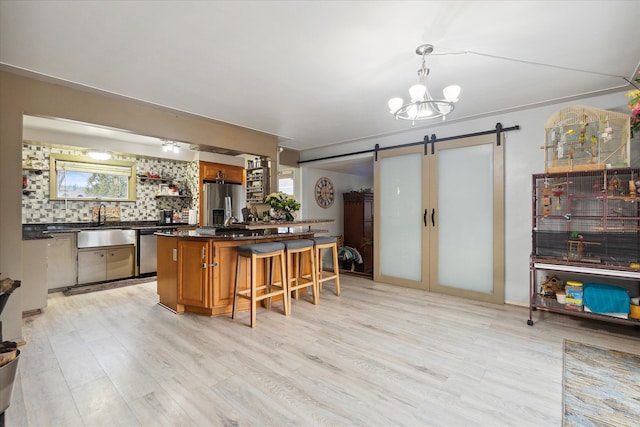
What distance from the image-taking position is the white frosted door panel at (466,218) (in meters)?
3.83

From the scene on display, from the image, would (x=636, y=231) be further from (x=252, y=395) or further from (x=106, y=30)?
(x=106, y=30)

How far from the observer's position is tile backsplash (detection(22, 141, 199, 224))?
14.7ft

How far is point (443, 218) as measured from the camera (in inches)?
165

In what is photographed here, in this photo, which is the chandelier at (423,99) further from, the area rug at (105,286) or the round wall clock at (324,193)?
the area rug at (105,286)

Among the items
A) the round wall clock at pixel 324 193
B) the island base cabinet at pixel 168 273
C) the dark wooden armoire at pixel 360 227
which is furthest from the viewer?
the round wall clock at pixel 324 193

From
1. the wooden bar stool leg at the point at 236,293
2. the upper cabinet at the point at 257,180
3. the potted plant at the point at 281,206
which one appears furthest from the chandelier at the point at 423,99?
the upper cabinet at the point at 257,180

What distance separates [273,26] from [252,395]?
2.47 m

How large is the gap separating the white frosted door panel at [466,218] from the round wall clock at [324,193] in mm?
2652

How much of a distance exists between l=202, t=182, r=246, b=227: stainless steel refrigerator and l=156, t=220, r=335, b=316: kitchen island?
233 centimetres

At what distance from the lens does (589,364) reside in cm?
224

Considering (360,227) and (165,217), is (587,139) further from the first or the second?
(165,217)

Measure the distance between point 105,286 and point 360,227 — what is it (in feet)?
15.3

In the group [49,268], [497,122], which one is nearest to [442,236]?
[497,122]

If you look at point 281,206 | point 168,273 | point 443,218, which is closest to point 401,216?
point 443,218
